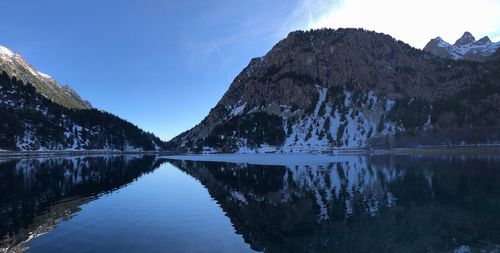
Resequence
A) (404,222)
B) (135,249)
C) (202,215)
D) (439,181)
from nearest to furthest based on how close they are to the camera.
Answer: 1. (135,249)
2. (404,222)
3. (202,215)
4. (439,181)

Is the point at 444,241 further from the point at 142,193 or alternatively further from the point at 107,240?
the point at 142,193

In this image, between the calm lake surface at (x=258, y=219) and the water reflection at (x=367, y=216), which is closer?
the calm lake surface at (x=258, y=219)

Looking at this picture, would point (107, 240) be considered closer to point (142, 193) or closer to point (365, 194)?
point (142, 193)

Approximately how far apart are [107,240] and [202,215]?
13.9 meters

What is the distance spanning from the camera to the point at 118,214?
44.3 metres

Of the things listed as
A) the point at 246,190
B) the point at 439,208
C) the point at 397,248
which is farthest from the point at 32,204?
the point at 439,208

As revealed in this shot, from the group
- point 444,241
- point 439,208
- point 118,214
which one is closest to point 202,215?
point 118,214

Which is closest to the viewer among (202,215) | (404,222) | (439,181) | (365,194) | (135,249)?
(135,249)

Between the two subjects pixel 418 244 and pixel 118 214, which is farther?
pixel 118 214

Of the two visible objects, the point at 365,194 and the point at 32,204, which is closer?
the point at 32,204

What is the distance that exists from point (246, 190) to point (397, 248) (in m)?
38.7

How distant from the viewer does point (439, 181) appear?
236 ft

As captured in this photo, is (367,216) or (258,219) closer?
(367,216)

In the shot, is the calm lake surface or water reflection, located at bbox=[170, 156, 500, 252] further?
water reflection, located at bbox=[170, 156, 500, 252]
